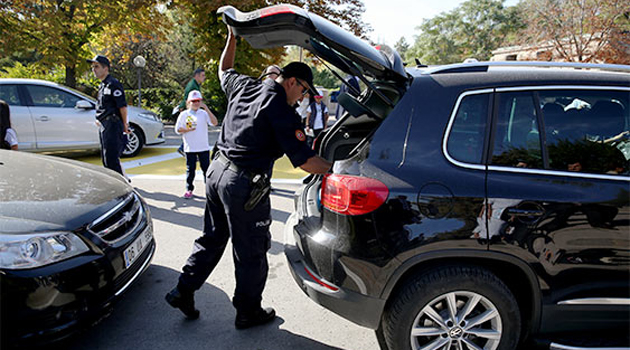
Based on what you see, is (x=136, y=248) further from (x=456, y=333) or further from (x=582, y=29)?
(x=582, y=29)

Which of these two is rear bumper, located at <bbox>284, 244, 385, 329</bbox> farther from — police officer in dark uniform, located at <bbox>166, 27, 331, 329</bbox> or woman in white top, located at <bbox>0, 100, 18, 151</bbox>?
woman in white top, located at <bbox>0, 100, 18, 151</bbox>

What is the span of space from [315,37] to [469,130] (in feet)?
3.21

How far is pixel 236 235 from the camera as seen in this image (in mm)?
2529

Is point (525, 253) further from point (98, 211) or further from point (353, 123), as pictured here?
point (98, 211)

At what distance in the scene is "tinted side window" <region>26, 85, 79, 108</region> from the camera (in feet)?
25.0

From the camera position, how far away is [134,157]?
8.88 metres

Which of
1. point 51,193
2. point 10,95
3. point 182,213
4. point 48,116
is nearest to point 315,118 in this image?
point 182,213

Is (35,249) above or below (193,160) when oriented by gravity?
below

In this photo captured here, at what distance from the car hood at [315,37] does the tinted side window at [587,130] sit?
88 centimetres

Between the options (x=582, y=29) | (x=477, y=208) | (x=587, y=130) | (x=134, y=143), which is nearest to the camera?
(x=477, y=208)

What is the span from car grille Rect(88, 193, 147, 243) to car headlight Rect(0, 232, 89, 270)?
0.64 feet

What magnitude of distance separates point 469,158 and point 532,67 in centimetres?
79

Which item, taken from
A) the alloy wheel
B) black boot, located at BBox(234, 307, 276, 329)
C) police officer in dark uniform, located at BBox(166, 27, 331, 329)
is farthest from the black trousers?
the alloy wheel

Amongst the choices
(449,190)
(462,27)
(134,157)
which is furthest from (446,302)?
(462,27)
